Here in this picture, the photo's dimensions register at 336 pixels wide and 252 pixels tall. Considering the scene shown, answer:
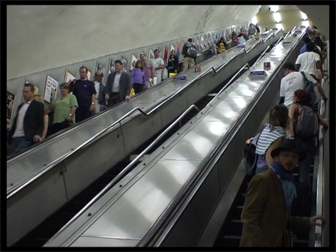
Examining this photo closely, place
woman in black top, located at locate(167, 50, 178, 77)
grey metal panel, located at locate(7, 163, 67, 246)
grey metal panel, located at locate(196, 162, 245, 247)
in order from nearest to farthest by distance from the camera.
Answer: grey metal panel, located at locate(196, 162, 245, 247), grey metal panel, located at locate(7, 163, 67, 246), woman in black top, located at locate(167, 50, 178, 77)

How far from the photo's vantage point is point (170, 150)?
5.65 metres

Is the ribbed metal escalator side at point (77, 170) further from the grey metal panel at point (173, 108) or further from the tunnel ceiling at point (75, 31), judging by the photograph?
the tunnel ceiling at point (75, 31)

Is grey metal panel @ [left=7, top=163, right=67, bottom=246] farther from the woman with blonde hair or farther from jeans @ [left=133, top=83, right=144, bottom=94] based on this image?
jeans @ [left=133, top=83, right=144, bottom=94]

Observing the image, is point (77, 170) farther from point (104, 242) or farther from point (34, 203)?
point (104, 242)

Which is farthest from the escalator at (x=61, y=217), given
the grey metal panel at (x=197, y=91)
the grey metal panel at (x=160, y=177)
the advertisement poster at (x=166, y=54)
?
the advertisement poster at (x=166, y=54)

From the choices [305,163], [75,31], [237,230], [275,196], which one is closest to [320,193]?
[305,163]

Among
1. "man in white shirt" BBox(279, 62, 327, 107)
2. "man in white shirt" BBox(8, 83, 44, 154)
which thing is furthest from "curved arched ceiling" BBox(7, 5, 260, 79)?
"man in white shirt" BBox(279, 62, 327, 107)

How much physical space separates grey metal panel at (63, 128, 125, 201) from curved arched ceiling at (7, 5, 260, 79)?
2.39 meters

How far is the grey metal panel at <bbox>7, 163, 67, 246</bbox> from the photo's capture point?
178 inches

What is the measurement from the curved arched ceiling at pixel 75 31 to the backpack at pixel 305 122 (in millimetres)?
4455

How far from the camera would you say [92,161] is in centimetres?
615

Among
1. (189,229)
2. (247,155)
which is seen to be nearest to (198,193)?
(189,229)

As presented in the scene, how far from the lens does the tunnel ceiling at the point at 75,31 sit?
Answer: 24.3ft

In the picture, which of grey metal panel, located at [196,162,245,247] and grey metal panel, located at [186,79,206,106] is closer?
grey metal panel, located at [196,162,245,247]
